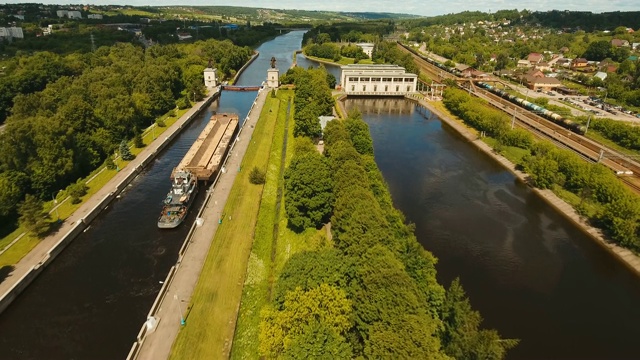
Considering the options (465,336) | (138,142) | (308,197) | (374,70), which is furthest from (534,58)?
(465,336)

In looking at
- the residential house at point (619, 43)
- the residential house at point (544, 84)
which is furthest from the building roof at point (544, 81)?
the residential house at point (619, 43)

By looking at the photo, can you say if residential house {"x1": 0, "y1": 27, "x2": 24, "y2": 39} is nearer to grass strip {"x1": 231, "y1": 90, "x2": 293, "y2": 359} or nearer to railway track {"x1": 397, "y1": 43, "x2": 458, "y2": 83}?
grass strip {"x1": 231, "y1": 90, "x2": 293, "y2": 359}

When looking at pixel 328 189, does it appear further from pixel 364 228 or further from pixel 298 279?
pixel 298 279

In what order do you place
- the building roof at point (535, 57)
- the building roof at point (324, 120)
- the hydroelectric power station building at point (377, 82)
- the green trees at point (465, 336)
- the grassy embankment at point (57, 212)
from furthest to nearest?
the building roof at point (535, 57) → the hydroelectric power station building at point (377, 82) → the building roof at point (324, 120) → the grassy embankment at point (57, 212) → the green trees at point (465, 336)

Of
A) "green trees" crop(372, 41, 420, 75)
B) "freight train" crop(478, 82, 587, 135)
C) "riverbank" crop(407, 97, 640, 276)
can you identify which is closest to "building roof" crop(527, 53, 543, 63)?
"green trees" crop(372, 41, 420, 75)

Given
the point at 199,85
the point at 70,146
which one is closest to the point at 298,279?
the point at 70,146

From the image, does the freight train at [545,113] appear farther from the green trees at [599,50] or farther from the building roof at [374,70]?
the green trees at [599,50]
